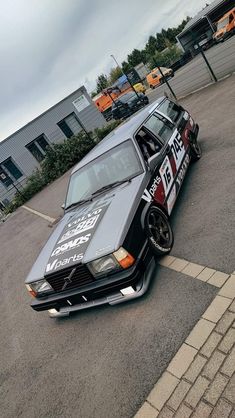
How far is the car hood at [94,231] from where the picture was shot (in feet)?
12.8

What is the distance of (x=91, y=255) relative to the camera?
385 cm

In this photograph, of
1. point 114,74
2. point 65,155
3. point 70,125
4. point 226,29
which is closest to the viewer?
point 65,155

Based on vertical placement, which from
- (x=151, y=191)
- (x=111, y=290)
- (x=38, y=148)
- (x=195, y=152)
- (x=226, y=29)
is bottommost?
(x=195, y=152)

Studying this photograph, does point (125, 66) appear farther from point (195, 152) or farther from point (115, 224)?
point (115, 224)

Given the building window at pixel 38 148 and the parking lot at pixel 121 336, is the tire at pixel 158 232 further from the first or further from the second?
the building window at pixel 38 148

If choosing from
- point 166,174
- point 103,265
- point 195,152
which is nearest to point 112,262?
point 103,265

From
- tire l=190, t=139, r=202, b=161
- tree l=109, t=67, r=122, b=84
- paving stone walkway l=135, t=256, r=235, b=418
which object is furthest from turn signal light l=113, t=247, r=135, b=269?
tree l=109, t=67, r=122, b=84

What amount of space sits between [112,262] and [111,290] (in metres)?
0.35

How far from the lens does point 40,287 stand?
4480 millimetres

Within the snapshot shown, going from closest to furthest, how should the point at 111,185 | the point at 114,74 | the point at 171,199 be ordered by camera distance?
the point at 111,185 < the point at 171,199 < the point at 114,74

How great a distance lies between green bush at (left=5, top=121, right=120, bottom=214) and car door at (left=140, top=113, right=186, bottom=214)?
1250cm

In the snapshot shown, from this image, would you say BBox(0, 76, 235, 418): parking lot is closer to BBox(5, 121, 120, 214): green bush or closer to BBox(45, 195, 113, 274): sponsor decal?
BBox(45, 195, 113, 274): sponsor decal

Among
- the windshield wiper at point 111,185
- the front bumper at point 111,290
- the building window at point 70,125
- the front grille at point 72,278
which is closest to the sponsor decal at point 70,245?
the front grille at point 72,278

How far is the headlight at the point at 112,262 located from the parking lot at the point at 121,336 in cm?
62
